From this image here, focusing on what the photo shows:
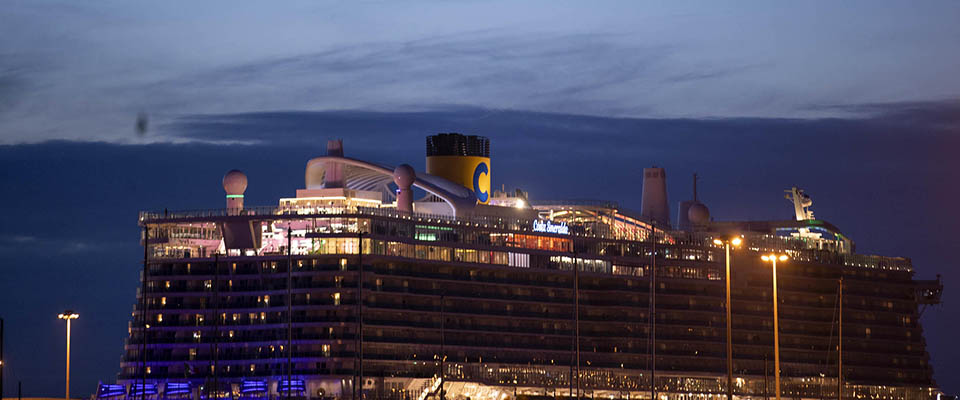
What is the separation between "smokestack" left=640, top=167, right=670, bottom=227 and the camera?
174 meters

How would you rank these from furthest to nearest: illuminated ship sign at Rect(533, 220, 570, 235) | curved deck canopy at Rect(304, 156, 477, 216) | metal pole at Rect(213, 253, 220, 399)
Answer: illuminated ship sign at Rect(533, 220, 570, 235)
curved deck canopy at Rect(304, 156, 477, 216)
metal pole at Rect(213, 253, 220, 399)

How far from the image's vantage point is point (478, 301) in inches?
5797

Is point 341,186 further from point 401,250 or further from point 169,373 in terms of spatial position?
point 169,373

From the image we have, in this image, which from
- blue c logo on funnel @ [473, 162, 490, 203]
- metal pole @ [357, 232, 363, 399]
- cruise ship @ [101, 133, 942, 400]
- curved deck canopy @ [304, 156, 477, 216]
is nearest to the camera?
metal pole @ [357, 232, 363, 399]

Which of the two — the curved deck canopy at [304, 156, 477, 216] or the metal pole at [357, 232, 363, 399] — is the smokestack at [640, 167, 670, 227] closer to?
the curved deck canopy at [304, 156, 477, 216]

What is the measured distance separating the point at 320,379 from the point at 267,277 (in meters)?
9.17

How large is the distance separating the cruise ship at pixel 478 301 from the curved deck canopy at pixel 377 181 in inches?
7.1

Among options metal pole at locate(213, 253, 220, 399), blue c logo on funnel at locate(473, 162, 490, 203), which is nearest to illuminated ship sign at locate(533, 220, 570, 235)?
blue c logo on funnel at locate(473, 162, 490, 203)

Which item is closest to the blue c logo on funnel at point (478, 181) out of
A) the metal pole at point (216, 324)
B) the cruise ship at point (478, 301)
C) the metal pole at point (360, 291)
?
the cruise ship at point (478, 301)

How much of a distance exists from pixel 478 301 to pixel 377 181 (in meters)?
12.8

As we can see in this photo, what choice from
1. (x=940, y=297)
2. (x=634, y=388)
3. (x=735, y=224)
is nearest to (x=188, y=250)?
(x=634, y=388)

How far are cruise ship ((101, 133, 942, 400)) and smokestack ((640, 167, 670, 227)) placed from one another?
0.18 metres

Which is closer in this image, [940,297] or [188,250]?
[188,250]

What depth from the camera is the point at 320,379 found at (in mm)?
135375
